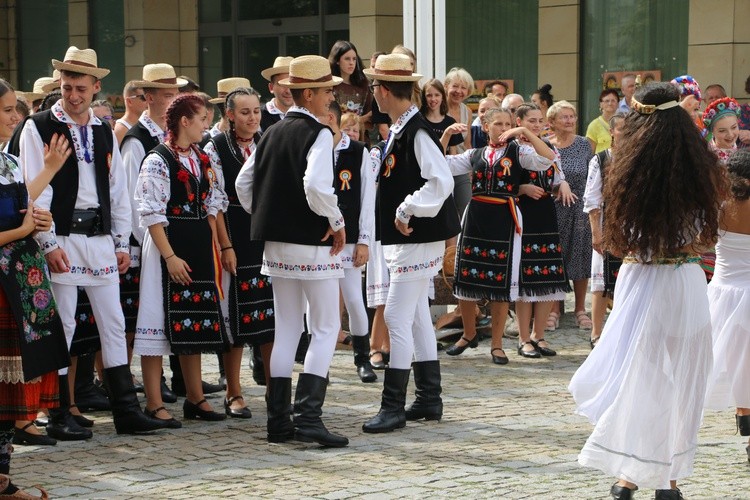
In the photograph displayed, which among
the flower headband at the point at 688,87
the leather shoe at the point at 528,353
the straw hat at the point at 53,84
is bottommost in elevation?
the leather shoe at the point at 528,353

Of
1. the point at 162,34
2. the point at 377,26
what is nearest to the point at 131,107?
the point at 377,26

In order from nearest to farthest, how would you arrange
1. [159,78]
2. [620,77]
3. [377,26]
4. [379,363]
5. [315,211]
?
1. [315,211]
2. [159,78]
3. [379,363]
4. [620,77]
5. [377,26]

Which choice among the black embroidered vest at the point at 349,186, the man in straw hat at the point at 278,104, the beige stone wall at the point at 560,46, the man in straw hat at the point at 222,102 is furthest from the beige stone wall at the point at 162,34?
the black embroidered vest at the point at 349,186

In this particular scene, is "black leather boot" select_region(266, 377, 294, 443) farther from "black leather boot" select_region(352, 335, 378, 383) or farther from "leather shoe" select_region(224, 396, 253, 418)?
"black leather boot" select_region(352, 335, 378, 383)

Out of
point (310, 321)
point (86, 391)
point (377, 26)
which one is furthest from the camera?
point (377, 26)

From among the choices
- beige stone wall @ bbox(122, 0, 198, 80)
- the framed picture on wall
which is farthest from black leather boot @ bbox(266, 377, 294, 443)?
beige stone wall @ bbox(122, 0, 198, 80)

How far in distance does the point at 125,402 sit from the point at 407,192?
198 cm

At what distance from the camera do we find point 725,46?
1534 cm

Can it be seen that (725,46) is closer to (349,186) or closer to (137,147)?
(349,186)

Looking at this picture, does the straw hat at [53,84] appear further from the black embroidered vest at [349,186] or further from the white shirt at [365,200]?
the black embroidered vest at [349,186]

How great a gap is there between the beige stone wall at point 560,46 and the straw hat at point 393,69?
950 cm

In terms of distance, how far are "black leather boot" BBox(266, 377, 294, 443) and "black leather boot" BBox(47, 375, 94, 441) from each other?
3.42ft

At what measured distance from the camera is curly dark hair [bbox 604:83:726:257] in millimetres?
5773

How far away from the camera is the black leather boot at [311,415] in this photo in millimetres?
7074
